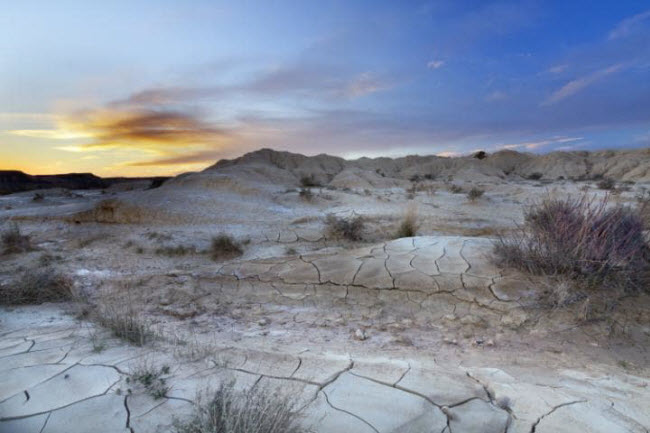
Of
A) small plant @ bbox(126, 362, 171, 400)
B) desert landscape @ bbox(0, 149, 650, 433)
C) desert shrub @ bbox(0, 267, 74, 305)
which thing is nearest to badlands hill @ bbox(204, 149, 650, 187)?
desert landscape @ bbox(0, 149, 650, 433)

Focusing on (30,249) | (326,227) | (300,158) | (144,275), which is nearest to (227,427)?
(144,275)

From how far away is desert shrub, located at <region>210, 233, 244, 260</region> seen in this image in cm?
666

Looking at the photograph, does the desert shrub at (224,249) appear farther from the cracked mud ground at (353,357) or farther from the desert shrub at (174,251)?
the cracked mud ground at (353,357)

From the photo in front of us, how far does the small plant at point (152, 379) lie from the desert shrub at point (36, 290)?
2.71 metres

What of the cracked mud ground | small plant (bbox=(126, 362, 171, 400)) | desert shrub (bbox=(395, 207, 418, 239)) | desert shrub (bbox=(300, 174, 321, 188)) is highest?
desert shrub (bbox=(300, 174, 321, 188))

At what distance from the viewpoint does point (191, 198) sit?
10883mm

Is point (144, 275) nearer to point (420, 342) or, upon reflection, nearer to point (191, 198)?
point (420, 342)

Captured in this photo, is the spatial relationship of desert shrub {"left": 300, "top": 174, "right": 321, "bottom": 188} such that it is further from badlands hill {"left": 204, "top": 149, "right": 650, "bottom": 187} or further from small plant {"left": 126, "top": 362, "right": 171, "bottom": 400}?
small plant {"left": 126, "top": 362, "right": 171, "bottom": 400}

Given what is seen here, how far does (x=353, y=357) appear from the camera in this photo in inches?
112

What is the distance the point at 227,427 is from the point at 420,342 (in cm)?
240

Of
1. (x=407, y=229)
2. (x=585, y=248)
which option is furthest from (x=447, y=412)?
(x=407, y=229)

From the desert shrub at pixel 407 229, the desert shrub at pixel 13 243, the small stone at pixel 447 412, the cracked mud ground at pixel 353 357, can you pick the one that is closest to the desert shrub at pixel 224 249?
the cracked mud ground at pixel 353 357

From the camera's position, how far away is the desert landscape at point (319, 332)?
2002mm

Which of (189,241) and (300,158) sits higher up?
(300,158)
